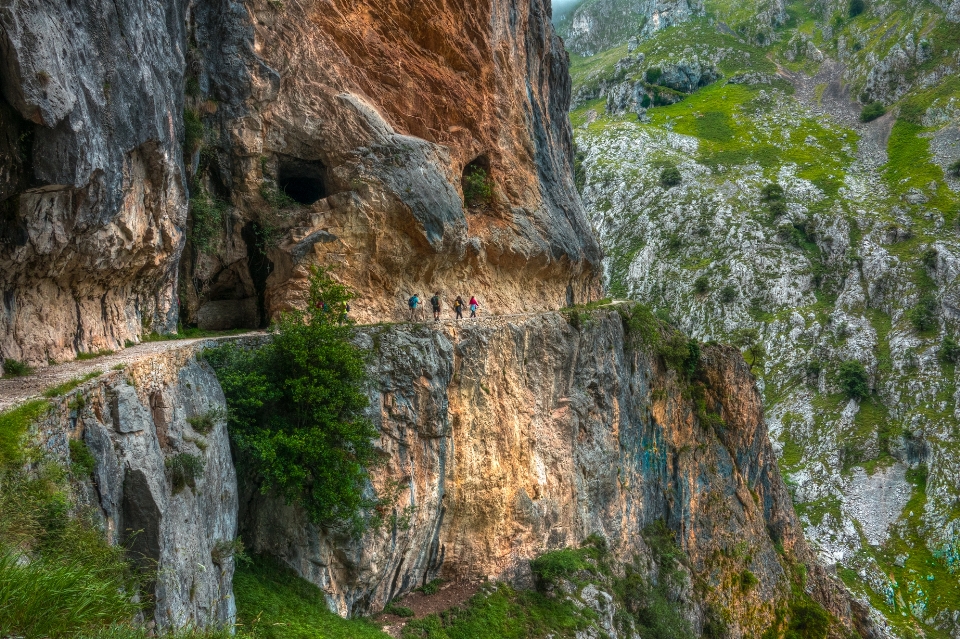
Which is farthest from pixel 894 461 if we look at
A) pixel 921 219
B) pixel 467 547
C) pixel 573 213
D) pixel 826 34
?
pixel 826 34

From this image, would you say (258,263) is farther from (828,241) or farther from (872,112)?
(872,112)

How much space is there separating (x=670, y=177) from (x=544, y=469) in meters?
76.5

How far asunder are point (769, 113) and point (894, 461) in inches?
2761

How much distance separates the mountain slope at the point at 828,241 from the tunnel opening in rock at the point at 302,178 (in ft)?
174

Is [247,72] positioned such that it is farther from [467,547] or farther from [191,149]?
[467,547]

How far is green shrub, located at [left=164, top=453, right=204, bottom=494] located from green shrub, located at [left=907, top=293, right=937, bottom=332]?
76.2 metres

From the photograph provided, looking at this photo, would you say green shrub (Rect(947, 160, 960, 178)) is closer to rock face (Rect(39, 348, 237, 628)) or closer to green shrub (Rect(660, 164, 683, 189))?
green shrub (Rect(660, 164, 683, 189))

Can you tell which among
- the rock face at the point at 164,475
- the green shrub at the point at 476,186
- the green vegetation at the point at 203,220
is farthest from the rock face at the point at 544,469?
the green shrub at the point at 476,186

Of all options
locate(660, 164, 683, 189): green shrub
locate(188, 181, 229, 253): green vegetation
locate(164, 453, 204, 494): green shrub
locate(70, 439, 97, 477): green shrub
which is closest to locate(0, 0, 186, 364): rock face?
locate(188, 181, 229, 253): green vegetation

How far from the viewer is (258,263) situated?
20.7 m

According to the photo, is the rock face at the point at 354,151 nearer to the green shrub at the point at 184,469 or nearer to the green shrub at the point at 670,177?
the green shrub at the point at 184,469

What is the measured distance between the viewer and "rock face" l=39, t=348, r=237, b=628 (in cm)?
880

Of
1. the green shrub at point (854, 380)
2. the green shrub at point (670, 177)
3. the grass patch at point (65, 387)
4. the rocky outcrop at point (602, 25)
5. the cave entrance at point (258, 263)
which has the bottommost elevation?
the green shrub at point (854, 380)

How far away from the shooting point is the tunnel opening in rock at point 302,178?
21219 millimetres
